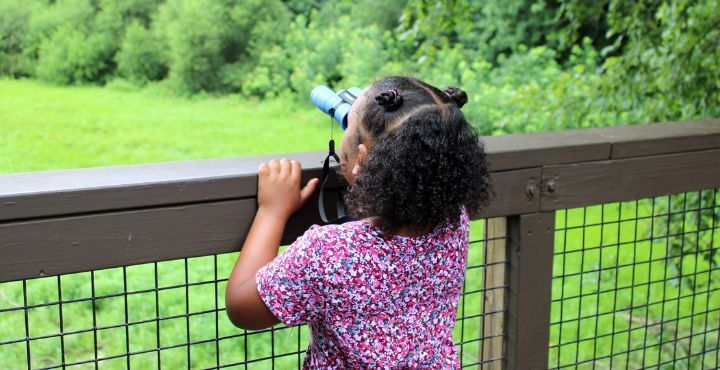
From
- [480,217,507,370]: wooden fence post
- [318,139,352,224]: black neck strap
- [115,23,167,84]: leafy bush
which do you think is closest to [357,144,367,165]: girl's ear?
[318,139,352,224]: black neck strap

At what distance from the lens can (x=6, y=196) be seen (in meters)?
1.30

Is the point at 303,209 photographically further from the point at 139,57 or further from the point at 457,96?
the point at 139,57

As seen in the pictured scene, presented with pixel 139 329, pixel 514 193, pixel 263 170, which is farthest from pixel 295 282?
pixel 139 329

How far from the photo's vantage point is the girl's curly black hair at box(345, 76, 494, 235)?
4.55ft

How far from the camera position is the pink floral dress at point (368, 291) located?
1399 mm

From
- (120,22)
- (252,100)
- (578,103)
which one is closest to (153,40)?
(120,22)

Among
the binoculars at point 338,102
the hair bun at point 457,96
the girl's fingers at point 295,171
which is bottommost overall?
the girl's fingers at point 295,171

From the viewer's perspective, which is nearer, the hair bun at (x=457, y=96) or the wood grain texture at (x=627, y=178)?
the hair bun at (x=457, y=96)

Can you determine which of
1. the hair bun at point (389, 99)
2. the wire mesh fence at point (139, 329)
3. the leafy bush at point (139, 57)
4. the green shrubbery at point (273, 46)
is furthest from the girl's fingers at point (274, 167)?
the leafy bush at point (139, 57)

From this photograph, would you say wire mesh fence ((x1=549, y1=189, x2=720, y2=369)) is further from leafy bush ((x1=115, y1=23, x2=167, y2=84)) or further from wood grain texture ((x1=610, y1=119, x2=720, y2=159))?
leafy bush ((x1=115, y1=23, x2=167, y2=84))

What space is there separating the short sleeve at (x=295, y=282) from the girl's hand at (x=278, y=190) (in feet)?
0.38

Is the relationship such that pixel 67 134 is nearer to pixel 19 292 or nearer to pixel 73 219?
pixel 19 292

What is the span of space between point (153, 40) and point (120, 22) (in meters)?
0.43

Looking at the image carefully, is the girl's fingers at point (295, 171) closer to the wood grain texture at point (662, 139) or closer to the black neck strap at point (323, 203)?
the black neck strap at point (323, 203)
